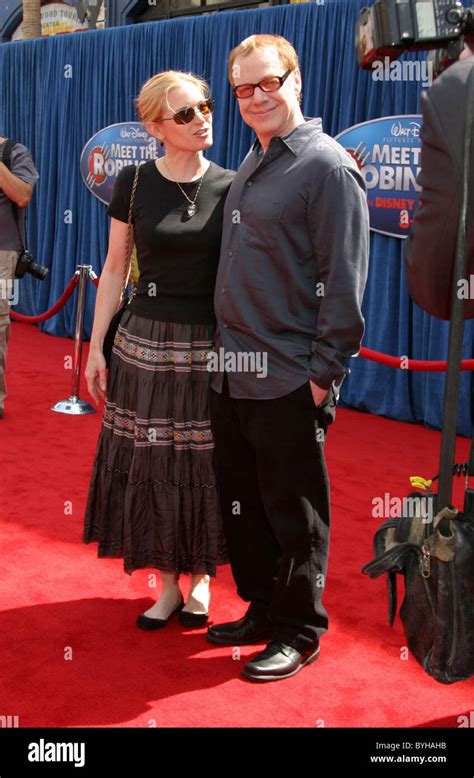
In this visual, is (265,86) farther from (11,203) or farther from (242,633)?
(11,203)

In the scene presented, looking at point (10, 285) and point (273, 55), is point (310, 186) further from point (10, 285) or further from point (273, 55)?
point (10, 285)

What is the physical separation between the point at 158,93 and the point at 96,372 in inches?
35.1

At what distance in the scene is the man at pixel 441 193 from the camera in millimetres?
1695

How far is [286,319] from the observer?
8.06 feet

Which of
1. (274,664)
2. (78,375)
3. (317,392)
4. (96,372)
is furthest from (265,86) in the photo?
(78,375)

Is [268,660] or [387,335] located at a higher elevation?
[387,335]

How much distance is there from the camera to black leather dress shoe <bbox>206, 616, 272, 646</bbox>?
288cm

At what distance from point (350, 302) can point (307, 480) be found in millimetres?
544

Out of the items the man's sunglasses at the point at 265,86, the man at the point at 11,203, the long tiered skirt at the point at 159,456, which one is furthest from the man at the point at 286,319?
the man at the point at 11,203

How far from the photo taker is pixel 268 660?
266 centimetres

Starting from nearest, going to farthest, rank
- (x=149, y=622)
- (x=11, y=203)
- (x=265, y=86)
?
(x=265, y=86) < (x=149, y=622) < (x=11, y=203)

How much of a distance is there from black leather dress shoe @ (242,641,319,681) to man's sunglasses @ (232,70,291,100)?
159cm

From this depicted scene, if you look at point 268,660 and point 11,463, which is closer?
point 268,660
